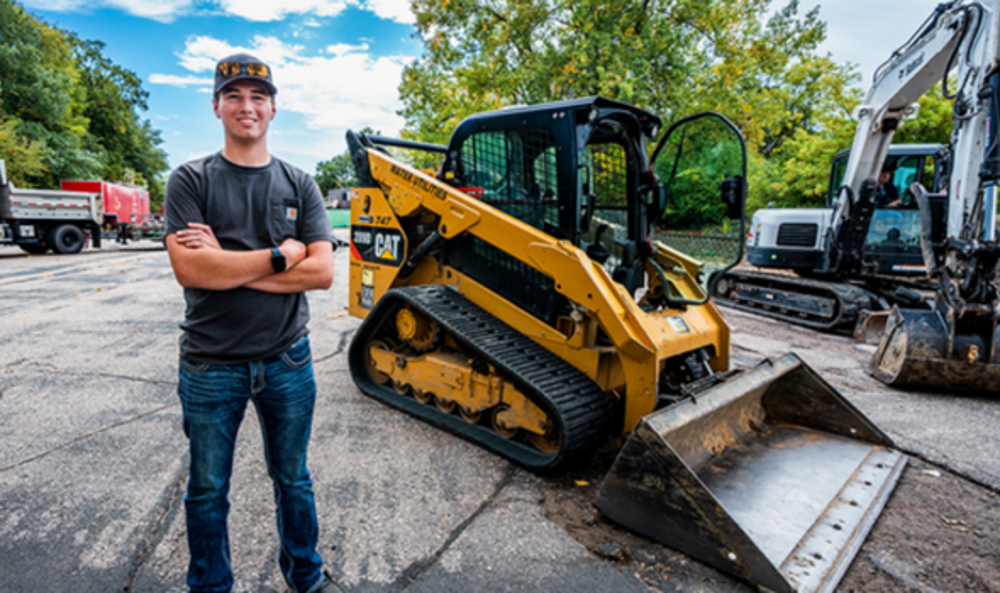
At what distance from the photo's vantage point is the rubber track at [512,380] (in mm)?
2984

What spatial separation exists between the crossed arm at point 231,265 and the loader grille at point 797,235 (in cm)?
868

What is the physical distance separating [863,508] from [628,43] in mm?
14912

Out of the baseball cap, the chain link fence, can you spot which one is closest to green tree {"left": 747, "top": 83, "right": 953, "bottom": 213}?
the chain link fence

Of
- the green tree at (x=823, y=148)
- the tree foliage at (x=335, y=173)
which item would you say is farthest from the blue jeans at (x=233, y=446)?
the tree foliage at (x=335, y=173)

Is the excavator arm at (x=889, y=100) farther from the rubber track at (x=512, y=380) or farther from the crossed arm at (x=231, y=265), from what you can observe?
the crossed arm at (x=231, y=265)

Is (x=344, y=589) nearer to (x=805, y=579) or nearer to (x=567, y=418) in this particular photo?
(x=567, y=418)

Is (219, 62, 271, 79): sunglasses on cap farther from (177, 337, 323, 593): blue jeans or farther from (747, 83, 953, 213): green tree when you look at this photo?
(747, 83, 953, 213): green tree

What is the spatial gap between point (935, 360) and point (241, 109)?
5.66m

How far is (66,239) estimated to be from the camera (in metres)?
16.5

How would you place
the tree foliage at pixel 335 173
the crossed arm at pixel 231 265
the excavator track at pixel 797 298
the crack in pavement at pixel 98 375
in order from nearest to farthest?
the crossed arm at pixel 231 265
the crack in pavement at pixel 98 375
the excavator track at pixel 797 298
the tree foliage at pixel 335 173

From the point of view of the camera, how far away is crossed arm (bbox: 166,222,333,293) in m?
1.72

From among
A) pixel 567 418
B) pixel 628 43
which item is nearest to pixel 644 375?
pixel 567 418

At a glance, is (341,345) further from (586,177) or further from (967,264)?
(967,264)

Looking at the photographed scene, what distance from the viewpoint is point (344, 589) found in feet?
7.12
